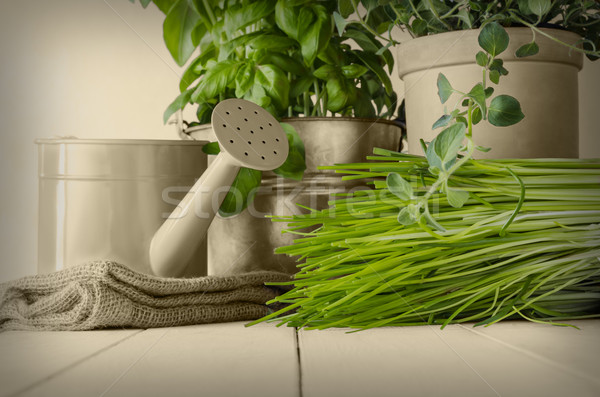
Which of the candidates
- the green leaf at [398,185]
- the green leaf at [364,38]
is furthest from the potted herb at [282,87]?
the green leaf at [398,185]

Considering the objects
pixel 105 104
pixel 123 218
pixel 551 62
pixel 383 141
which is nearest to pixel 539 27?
pixel 551 62

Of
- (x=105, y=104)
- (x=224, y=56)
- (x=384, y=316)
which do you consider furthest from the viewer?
(x=105, y=104)

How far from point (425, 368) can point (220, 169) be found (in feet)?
1.02

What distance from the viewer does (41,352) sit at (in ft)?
1.24

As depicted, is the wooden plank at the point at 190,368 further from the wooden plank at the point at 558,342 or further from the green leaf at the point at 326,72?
the green leaf at the point at 326,72

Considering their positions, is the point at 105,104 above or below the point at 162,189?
above

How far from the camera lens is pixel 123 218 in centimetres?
60

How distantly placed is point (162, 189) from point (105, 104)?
0.43m

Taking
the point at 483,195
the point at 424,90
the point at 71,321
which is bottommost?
the point at 71,321

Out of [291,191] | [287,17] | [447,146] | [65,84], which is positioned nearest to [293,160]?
[291,191]

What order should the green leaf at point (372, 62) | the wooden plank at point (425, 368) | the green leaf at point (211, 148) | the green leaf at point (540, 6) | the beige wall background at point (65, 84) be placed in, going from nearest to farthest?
1. the wooden plank at point (425, 368)
2. the green leaf at point (540, 6)
3. the green leaf at point (211, 148)
4. the green leaf at point (372, 62)
5. the beige wall background at point (65, 84)

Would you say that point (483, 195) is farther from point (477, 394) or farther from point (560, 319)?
point (477, 394)

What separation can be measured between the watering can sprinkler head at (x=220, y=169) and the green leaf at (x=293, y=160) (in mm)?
68

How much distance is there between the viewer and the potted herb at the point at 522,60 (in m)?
0.56
